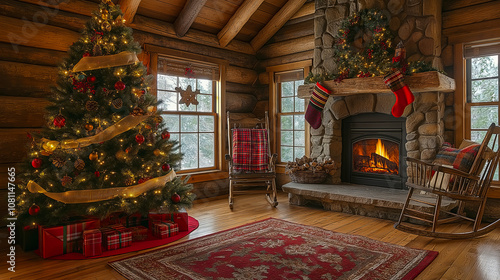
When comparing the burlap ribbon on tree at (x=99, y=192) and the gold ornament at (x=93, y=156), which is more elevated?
the gold ornament at (x=93, y=156)

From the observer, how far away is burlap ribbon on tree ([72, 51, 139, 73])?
275 centimetres

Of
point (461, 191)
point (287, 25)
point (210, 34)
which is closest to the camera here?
point (461, 191)

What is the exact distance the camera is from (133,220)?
3.08m

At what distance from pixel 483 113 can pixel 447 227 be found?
1.30m

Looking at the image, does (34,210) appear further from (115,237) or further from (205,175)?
(205,175)

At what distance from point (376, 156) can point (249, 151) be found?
160 cm

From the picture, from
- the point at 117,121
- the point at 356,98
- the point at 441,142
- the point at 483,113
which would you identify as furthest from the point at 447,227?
the point at 117,121

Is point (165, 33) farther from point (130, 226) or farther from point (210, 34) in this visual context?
point (130, 226)

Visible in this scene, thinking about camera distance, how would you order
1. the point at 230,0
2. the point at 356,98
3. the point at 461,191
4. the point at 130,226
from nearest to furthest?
1. the point at 461,191
2. the point at 130,226
3. the point at 356,98
4. the point at 230,0

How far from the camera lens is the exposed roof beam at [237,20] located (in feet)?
14.6

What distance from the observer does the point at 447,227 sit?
3.18 m

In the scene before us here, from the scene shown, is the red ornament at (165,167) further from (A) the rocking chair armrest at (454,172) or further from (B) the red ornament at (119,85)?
(A) the rocking chair armrest at (454,172)

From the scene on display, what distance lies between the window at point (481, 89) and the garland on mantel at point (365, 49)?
0.61 metres

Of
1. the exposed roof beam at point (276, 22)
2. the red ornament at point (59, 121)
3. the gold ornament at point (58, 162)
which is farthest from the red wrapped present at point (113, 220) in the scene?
the exposed roof beam at point (276, 22)
